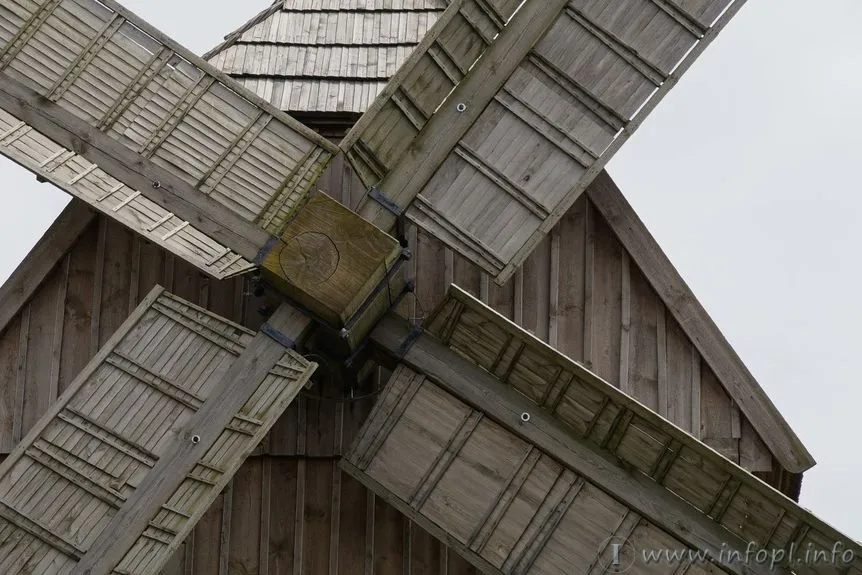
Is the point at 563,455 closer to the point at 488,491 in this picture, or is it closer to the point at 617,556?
the point at 488,491

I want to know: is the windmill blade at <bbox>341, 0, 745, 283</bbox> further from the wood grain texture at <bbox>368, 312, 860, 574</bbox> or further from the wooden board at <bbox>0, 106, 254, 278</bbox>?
the wooden board at <bbox>0, 106, 254, 278</bbox>

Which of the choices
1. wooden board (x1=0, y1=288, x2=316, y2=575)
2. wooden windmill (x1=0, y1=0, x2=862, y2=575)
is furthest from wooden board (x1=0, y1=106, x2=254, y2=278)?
wooden board (x1=0, y1=288, x2=316, y2=575)

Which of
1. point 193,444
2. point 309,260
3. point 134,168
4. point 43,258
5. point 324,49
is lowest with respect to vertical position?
point 193,444

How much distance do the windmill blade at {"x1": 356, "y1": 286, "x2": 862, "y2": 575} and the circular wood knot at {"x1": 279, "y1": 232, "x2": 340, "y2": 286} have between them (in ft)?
2.51

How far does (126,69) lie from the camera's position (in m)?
7.69

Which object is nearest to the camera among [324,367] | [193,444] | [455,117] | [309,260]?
[193,444]

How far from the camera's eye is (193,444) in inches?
297

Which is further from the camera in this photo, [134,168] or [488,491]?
[488,491]

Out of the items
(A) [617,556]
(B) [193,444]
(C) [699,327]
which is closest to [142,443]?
(B) [193,444]

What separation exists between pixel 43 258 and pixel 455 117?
118 inches

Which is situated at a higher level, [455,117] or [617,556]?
[455,117]

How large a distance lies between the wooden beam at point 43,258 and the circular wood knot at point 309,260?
6.34 ft

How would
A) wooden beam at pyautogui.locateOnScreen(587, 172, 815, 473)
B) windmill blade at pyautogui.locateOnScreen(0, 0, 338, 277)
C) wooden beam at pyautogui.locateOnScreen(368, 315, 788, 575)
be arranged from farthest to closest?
wooden beam at pyautogui.locateOnScreen(587, 172, 815, 473) < wooden beam at pyautogui.locateOnScreen(368, 315, 788, 575) < windmill blade at pyautogui.locateOnScreen(0, 0, 338, 277)

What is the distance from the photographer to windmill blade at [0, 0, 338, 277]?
303 inches
